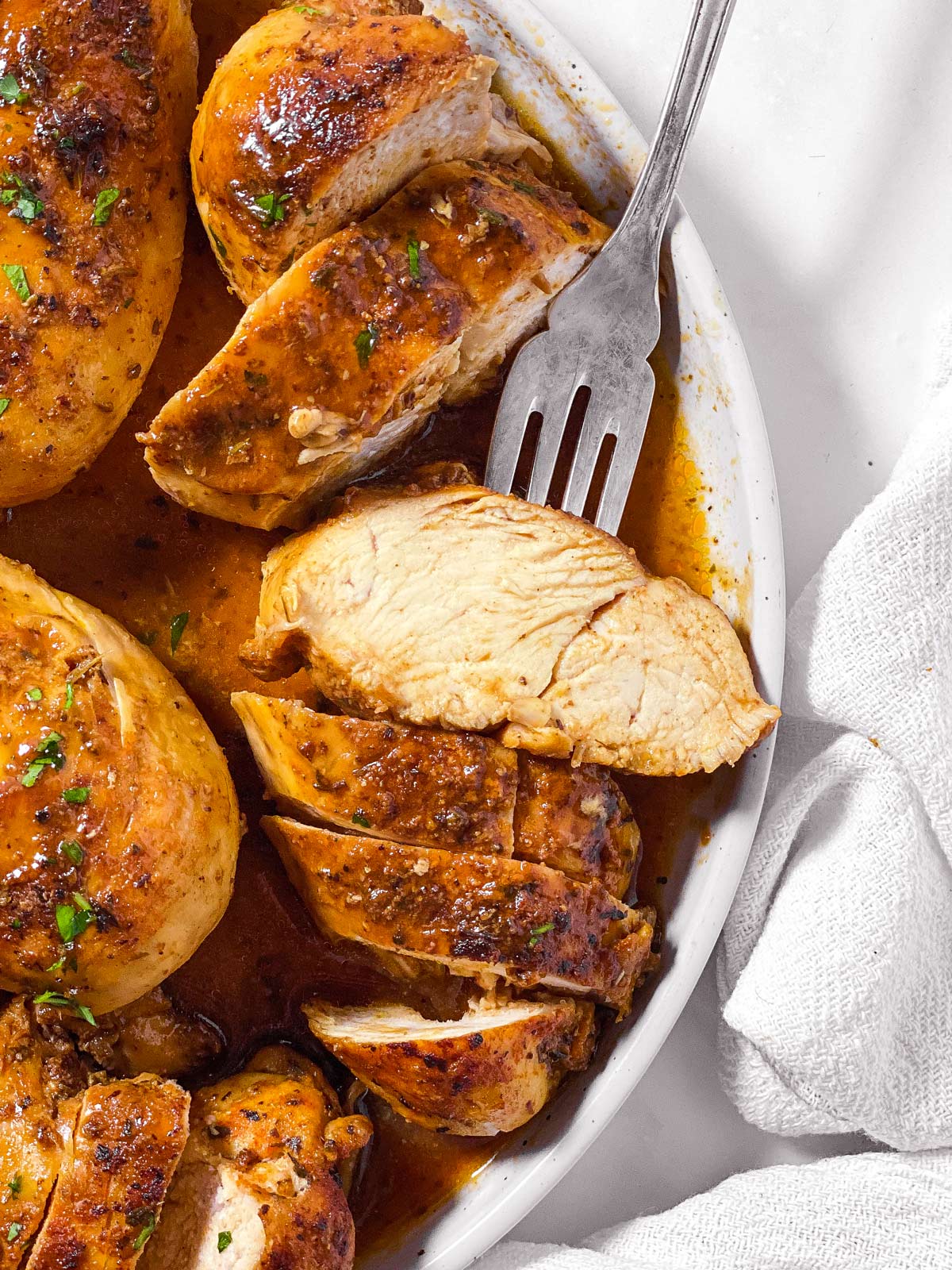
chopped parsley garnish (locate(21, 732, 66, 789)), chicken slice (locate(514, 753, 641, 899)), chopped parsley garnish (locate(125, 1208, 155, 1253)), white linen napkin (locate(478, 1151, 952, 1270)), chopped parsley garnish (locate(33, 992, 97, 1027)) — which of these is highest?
chopped parsley garnish (locate(21, 732, 66, 789))

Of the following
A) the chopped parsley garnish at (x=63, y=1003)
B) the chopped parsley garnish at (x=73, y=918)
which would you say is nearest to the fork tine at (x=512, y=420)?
the chopped parsley garnish at (x=73, y=918)

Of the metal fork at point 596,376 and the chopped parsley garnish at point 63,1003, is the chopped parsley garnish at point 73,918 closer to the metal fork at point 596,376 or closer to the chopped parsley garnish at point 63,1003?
the chopped parsley garnish at point 63,1003

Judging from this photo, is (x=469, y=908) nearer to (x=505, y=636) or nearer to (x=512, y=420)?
(x=505, y=636)

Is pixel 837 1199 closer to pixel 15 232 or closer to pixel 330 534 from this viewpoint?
pixel 330 534

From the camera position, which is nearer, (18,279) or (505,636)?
(18,279)

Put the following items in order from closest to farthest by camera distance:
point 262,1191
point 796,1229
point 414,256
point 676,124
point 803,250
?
point 262,1191 → point 414,256 → point 676,124 → point 796,1229 → point 803,250

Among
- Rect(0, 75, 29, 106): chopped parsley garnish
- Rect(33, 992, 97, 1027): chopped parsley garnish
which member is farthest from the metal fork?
Rect(33, 992, 97, 1027): chopped parsley garnish

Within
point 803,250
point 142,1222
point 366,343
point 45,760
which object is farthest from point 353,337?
point 142,1222

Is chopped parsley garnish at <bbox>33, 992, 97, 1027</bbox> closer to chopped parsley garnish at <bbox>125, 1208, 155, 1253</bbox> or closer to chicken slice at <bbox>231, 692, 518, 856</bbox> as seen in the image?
chopped parsley garnish at <bbox>125, 1208, 155, 1253</bbox>
